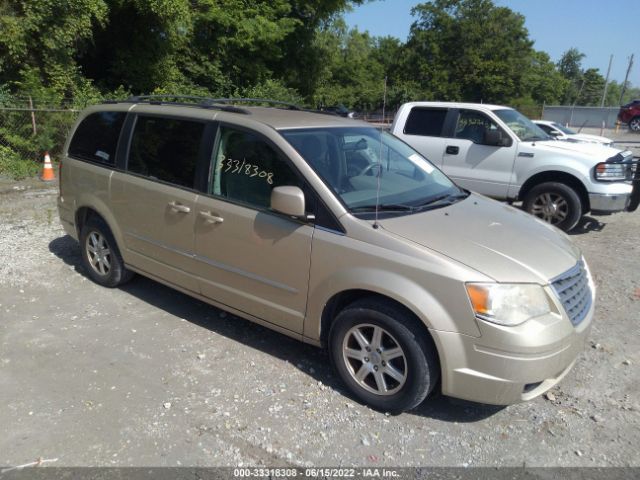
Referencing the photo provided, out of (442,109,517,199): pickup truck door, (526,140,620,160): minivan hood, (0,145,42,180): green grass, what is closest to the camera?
(526,140,620,160): minivan hood

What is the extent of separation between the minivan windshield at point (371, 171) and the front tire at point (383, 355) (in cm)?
71

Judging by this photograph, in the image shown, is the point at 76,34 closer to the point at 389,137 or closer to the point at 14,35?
the point at 14,35

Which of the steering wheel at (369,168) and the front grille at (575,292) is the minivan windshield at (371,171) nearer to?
the steering wheel at (369,168)

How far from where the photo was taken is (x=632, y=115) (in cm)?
3228

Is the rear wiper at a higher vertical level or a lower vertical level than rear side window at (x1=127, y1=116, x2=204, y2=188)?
lower

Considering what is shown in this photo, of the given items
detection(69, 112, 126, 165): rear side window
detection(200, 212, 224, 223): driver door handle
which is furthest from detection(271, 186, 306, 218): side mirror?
detection(69, 112, 126, 165): rear side window

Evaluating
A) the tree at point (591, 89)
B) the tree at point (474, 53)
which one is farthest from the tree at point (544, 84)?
the tree at point (591, 89)

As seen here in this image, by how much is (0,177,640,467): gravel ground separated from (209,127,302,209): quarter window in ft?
4.05

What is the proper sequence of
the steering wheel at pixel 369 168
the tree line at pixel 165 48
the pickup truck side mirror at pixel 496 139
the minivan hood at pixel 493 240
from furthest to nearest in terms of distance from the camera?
1. the tree line at pixel 165 48
2. the pickup truck side mirror at pixel 496 139
3. the steering wheel at pixel 369 168
4. the minivan hood at pixel 493 240

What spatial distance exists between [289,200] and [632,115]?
117 feet

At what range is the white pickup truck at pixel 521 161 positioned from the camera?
24.7 feet

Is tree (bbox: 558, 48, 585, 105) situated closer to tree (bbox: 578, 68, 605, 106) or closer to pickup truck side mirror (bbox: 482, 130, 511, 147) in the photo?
tree (bbox: 578, 68, 605, 106)

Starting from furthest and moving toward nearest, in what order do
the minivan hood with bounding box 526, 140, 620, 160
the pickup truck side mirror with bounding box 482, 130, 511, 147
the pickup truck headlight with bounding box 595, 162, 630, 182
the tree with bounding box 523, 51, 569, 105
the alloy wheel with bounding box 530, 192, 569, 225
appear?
the tree with bounding box 523, 51, 569, 105 < the pickup truck side mirror with bounding box 482, 130, 511, 147 < the alloy wheel with bounding box 530, 192, 569, 225 < the minivan hood with bounding box 526, 140, 620, 160 < the pickup truck headlight with bounding box 595, 162, 630, 182

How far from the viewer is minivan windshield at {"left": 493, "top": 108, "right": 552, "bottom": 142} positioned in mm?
8125
